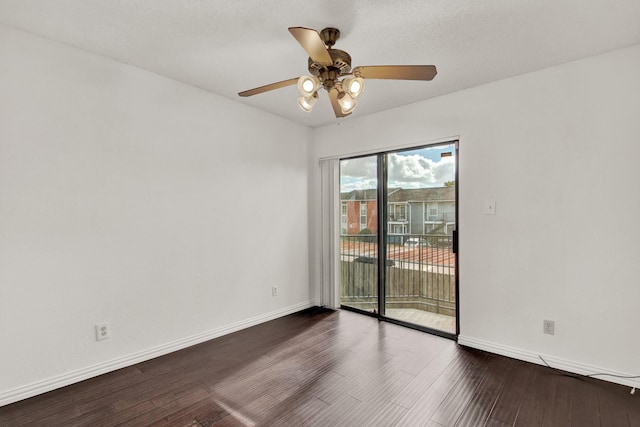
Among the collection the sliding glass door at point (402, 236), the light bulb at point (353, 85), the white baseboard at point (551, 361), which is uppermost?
the light bulb at point (353, 85)

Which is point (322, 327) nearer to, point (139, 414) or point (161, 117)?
point (139, 414)

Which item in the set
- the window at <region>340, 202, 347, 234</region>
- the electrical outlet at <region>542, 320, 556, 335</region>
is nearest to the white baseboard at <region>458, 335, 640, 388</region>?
the electrical outlet at <region>542, 320, 556, 335</region>

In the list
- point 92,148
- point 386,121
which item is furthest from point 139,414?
point 386,121

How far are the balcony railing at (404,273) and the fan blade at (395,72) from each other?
1948mm

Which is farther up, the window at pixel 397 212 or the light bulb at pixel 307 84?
the light bulb at pixel 307 84

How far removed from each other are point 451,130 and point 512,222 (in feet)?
3.44

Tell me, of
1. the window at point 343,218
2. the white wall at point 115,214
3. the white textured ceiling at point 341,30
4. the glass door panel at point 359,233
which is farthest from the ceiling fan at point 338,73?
the window at point 343,218

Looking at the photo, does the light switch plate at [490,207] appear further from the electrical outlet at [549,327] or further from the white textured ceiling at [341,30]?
the white textured ceiling at [341,30]

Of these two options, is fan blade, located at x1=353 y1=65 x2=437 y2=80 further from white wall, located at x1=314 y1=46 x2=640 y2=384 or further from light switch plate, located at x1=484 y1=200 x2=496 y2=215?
light switch plate, located at x1=484 y1=200 x2=496 y2=215

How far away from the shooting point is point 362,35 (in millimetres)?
2098

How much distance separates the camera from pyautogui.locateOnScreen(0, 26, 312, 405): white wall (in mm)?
2076

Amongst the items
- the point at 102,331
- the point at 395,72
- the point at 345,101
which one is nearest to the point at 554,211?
the point at 395,72

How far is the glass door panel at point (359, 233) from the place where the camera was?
3859 mm

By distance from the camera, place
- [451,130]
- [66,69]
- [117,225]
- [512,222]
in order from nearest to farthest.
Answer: [66,69]
[117,225]
[512,222]
[451,130]
